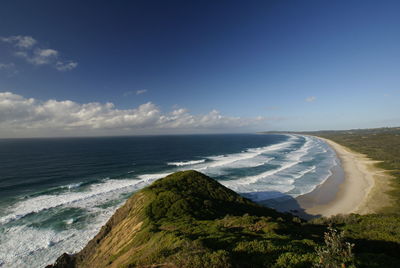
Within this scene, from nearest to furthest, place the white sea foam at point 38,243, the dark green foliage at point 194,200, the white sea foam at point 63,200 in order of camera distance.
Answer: the white sea foam at point 38,243, the dark green foliage at point 194,200, the white sea foam at point 63,200

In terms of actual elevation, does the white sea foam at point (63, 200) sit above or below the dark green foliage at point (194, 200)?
below

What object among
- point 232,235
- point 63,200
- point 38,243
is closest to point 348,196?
point 232,235

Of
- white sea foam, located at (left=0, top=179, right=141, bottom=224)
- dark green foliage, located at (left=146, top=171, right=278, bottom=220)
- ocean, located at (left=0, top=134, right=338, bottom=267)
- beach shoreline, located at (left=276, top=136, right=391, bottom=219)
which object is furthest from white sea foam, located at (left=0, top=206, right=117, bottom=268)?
beach shoreline, located at (left=276, top=136, right=391, bottom=219)

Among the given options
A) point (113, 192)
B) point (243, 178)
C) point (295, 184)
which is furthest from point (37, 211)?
point (295, 184)

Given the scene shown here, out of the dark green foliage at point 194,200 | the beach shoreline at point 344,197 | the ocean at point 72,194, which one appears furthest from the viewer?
the beach shoreline at point 344,197

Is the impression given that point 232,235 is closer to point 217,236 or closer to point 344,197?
point 217,236

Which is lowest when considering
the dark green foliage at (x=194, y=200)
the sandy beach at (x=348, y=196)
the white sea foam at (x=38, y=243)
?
the sandy beach at (x=348, y=196)

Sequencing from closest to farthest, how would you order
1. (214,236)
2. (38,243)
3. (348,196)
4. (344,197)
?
(214,236), (38,243), (344,197), (348,196)

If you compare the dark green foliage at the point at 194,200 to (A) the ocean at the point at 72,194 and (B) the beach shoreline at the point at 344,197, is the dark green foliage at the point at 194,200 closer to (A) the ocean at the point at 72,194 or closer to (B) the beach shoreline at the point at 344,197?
(A) the ocean at the point at 72,194

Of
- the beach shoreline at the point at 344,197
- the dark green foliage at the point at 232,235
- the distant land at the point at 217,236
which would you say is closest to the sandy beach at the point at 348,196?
the beach shoreline at the point at 344,197
